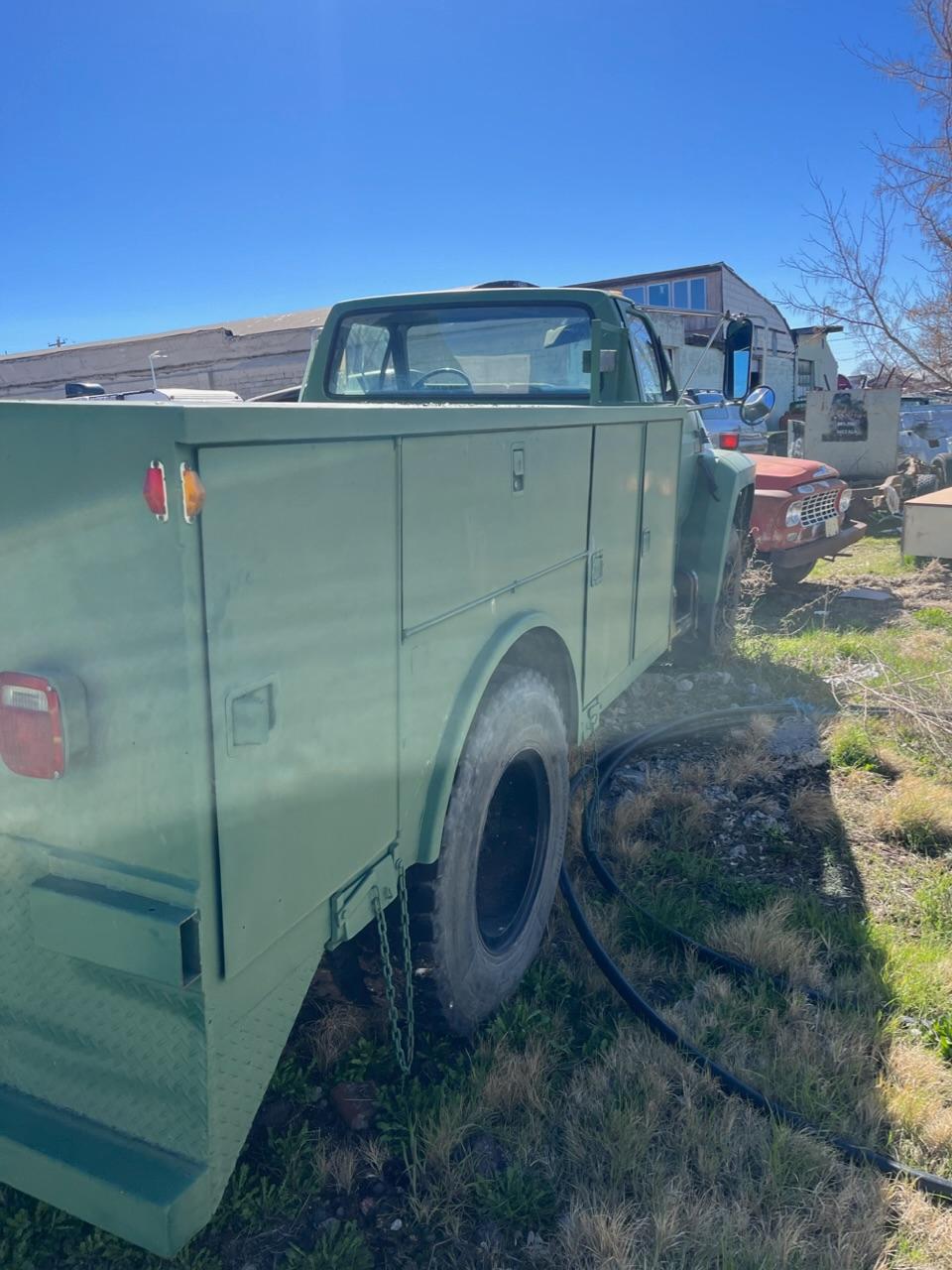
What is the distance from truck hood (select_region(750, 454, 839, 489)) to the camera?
7.78 metres

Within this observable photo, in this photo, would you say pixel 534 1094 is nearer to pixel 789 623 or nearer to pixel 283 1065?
pixel 283 1065

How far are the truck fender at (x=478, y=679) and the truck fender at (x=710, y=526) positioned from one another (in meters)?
2.45

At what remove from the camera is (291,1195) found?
2.20 m

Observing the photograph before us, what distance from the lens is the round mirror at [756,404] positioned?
5035 millimetres

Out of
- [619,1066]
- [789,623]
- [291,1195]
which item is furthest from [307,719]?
[789,623]

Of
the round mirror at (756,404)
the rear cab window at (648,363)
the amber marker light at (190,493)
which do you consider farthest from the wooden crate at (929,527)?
the amber marker light at (190,493)

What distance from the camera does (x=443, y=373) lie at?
4227 mm

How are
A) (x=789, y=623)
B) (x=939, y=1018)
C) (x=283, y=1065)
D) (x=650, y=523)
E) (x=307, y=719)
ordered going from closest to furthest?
(x=307, y=719), (x=283, y=1065), (x=939, y=1018), (x=650, y=523), (x=789, y=623)

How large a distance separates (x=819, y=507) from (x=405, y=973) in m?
6.60

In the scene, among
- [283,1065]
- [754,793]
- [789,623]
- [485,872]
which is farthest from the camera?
[789,623]

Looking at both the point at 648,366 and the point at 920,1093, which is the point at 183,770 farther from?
the point at 648,366

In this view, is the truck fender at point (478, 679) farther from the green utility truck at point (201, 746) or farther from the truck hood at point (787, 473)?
the truck hood at point (787, 473)

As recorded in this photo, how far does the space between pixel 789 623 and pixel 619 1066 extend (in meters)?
5.28

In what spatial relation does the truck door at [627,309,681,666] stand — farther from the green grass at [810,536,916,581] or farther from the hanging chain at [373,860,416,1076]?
the green grass at [810,536,916,581]
